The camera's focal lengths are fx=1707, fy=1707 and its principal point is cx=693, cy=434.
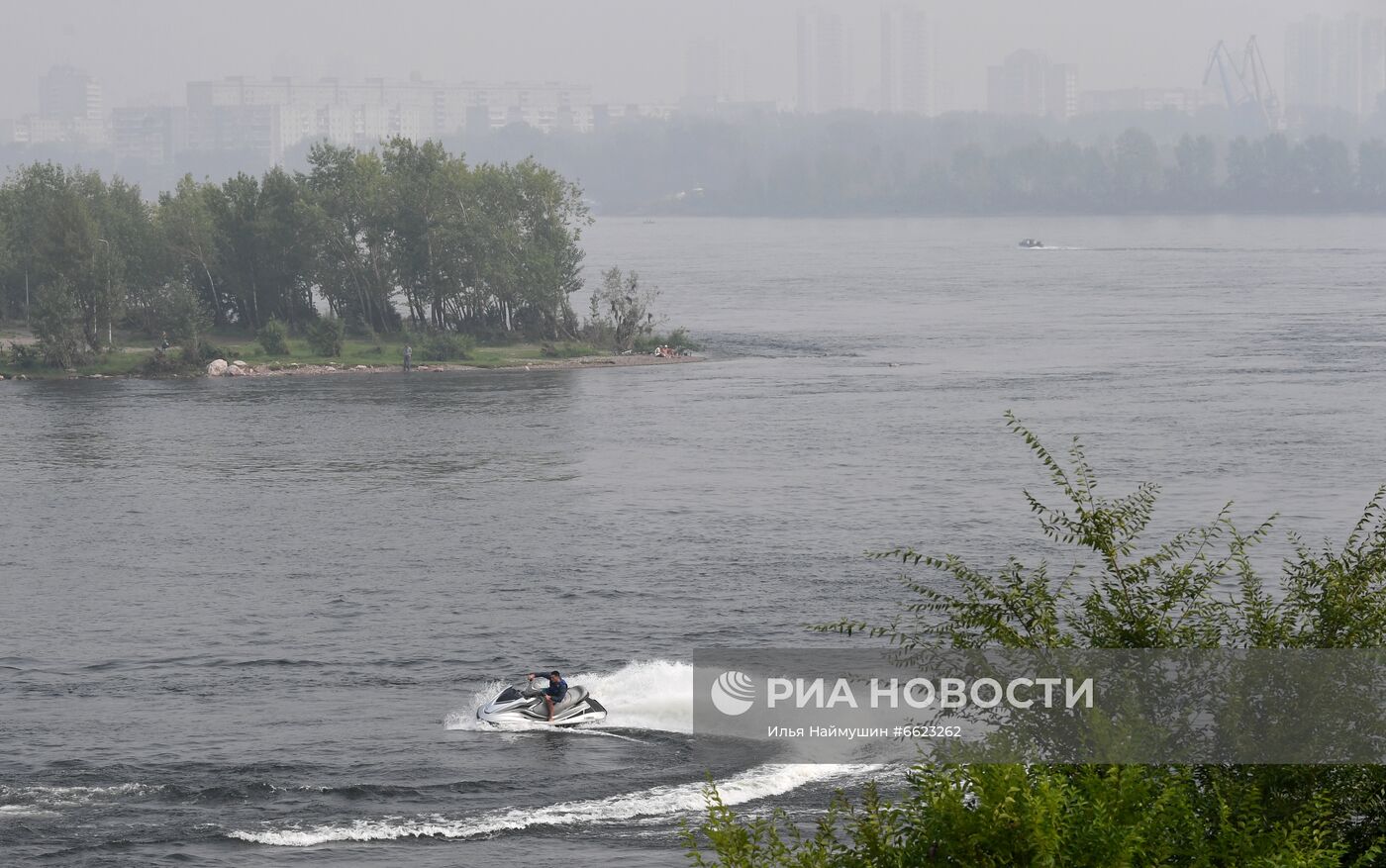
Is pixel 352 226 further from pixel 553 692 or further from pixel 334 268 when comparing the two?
pixel 553 692

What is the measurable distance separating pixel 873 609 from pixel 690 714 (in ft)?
33.6

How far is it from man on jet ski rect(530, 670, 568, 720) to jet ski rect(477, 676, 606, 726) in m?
0.10

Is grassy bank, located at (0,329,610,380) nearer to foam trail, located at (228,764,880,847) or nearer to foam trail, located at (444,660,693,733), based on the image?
foam trail, located at (444,660,693,733)

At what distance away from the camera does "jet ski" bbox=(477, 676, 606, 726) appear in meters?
43.2

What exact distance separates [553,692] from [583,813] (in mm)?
5876

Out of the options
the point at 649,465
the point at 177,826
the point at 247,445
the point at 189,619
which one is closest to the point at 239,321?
the point at 247,445

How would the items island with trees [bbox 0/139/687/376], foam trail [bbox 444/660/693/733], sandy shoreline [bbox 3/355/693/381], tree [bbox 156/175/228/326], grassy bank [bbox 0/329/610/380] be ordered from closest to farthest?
foam trail [bbox 444/660/693/733], grassy bank [bbox 0/329/610/380], sandy shoreline [bbox 3/355/693/381], island with trees [bbox 0/139/687/376], tree [bbox 156/175/228/326]

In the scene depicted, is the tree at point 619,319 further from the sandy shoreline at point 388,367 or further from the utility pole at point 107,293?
the utility pole at point 107,293

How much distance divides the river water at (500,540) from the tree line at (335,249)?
36.7 ft

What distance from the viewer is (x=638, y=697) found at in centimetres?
4500

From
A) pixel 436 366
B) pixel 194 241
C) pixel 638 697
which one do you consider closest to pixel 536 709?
pixel 638 697

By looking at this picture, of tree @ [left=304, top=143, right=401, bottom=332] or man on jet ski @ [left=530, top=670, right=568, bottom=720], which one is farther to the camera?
tree @ [left=304, top=143, right=401, bottom=332]

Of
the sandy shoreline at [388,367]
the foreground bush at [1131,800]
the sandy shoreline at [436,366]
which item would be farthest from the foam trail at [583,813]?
the sandy shoreline at [436,366]

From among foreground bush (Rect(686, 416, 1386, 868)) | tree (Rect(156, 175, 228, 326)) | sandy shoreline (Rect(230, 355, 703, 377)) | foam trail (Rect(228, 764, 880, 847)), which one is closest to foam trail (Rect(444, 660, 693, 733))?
foam trail (Rect(228, 764, 880, 847))
